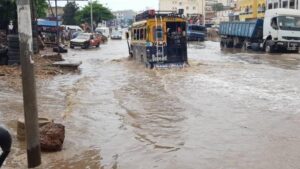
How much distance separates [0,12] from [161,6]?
10602cm

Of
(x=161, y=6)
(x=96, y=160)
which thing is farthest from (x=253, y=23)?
(x=161, y=6)

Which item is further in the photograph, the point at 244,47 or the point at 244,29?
the point at 244,47

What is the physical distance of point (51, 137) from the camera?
24.1 ft

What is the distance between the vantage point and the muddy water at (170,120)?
280 inches

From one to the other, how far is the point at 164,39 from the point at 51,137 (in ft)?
45.6

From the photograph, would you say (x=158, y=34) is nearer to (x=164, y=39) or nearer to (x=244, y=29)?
(x=164, y=39)

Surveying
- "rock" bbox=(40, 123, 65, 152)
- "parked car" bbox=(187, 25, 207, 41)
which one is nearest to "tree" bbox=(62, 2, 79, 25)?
"parked car" bbox=(187, 25, 207, 41)

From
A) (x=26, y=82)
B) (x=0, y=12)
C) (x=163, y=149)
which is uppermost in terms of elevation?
(x=0, y=12)

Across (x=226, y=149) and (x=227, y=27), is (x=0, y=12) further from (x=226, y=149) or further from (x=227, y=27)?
(x=226, y=149)

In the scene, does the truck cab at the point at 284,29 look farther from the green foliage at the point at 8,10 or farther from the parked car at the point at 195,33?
the parked car at the point at 195,33

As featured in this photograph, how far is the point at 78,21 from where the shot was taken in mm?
91625

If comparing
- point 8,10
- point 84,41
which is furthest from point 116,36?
point 8,10

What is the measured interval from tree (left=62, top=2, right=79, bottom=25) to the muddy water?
7685 cm

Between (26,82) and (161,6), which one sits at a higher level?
(161,6)
